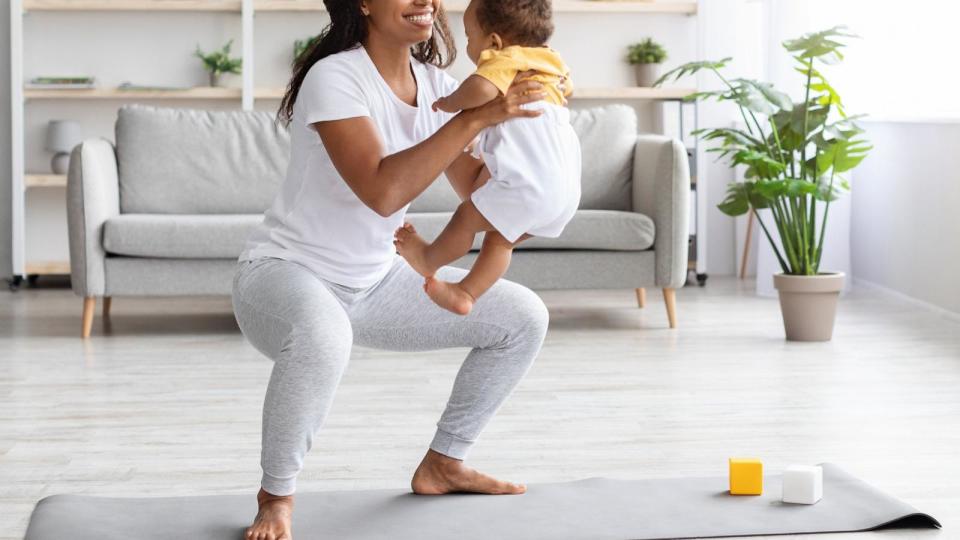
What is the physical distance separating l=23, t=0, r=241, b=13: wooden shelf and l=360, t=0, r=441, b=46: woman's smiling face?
3.82 metres

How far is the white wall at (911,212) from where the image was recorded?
184 inches

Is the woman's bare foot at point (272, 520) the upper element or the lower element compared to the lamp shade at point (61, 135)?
lower

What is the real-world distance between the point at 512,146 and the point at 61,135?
4278 millimetres

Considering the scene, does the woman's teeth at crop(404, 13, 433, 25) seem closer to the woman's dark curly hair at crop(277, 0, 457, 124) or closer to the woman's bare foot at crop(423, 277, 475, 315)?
the woman's dark curly hair at crop(277, 0, 457, 124)

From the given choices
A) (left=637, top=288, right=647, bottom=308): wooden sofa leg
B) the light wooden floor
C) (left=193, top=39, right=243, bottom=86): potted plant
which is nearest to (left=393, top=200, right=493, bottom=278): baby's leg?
the light wooden floor

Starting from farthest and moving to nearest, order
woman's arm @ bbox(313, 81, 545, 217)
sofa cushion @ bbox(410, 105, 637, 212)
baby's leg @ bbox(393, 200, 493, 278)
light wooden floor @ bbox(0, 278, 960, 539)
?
sofa cushion @ bbox(410, 105, 637, 212) → light wooden floor @ bbox(0, 278, 960, 539) → baby's leg @ bbox(393, 200, 493, 278) → woman's arm @ bbox(313, 81, 545, 217)

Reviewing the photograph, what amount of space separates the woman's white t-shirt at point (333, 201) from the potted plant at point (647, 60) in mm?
3971

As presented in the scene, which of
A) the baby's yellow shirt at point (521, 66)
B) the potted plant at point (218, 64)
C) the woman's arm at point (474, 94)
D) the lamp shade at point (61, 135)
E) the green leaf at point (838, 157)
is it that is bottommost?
the green leaf at point (838, 157)

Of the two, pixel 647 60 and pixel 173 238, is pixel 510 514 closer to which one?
pixel 173 238

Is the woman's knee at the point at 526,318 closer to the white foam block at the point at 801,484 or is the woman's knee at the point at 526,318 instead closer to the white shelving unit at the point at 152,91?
the white foam block at the point at 801,484

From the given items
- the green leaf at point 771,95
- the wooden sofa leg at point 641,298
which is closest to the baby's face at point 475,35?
the green leaf at point 771,95

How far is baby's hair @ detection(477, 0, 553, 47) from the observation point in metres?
2.02

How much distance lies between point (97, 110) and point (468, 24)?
4.38 metres

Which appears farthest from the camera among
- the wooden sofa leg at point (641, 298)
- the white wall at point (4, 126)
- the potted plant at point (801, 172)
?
the white wall at point (4, 126)
